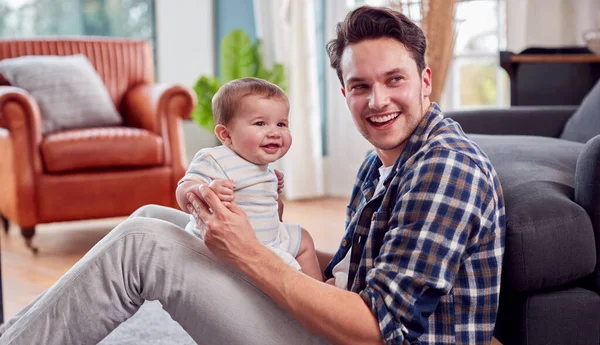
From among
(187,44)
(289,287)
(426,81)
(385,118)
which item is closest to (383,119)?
(385,118)

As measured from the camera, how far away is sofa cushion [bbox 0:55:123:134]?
3881 mm

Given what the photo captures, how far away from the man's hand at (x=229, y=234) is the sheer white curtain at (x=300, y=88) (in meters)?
3.45

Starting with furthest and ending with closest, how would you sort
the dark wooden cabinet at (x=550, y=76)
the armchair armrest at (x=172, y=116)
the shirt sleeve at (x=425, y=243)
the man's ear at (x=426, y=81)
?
the armchair armrest at (x=172, y=116) < the dark wooden cabinet at (x=550, y=76) < the man's ear at (x=426, y=81) < the shirt sleeve at (x=425, y=243)

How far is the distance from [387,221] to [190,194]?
396 mm

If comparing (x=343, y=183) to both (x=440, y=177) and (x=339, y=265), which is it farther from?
(x=440, y=177)

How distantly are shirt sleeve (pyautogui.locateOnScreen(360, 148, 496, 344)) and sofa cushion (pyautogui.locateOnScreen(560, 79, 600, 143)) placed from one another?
1.29 meters

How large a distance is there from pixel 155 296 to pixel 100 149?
7.84ft

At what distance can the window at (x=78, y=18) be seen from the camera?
5230mm

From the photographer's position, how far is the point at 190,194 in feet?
4.88

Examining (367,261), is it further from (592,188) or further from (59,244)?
(59,244)

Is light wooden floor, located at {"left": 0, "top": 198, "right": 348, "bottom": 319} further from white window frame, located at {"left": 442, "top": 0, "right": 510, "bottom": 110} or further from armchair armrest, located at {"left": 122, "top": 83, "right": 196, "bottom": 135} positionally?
white window frame, located at {"left": 442, "top": 0, "right": 510, "bottom": 110}

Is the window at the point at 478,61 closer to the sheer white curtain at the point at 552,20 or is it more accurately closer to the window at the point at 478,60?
the window at the point at 478,60

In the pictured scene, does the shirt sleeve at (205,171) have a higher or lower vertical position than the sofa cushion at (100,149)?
higher

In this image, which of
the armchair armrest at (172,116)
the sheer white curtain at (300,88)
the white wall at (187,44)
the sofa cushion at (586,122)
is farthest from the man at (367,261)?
the white wall at (187,44)
